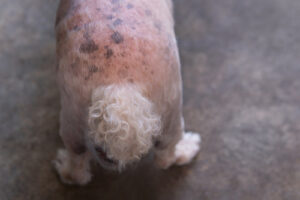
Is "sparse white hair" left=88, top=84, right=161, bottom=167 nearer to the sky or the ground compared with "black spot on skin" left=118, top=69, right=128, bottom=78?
nearer to the ground

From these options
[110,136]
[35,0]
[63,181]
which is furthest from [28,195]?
[35,0]

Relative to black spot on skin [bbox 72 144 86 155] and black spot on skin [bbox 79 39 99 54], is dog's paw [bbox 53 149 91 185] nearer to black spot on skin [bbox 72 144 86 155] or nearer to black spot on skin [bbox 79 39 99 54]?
black spot on skin [bbox 72 144 86 155]

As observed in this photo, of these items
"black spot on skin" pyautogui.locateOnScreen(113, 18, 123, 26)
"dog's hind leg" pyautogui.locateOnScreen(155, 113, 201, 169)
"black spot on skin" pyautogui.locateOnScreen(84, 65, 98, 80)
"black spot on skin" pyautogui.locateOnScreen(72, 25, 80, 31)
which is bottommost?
"dog's hind leg" pyautogui.locateOnScreen(155, 113, 201, 169)

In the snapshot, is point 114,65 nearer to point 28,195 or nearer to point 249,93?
→ point 28,195

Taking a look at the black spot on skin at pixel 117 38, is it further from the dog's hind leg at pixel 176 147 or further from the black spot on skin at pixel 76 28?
the dog's hind leg at pixel 176 147

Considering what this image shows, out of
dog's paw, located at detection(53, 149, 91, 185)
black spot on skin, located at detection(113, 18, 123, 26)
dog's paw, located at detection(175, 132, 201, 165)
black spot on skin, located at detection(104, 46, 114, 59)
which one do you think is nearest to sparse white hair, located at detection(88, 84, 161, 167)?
black spot on skin, located at detection(104, 46, 114, 59)

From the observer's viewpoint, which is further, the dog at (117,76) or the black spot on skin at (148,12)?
the black spot on skin at (148,12)

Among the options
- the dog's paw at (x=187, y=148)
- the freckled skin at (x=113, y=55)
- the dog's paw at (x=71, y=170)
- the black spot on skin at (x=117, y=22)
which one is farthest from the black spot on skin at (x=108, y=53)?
the dog's paw at (x=187, y=148)

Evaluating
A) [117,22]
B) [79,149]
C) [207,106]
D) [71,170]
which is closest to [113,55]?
[117,22]
